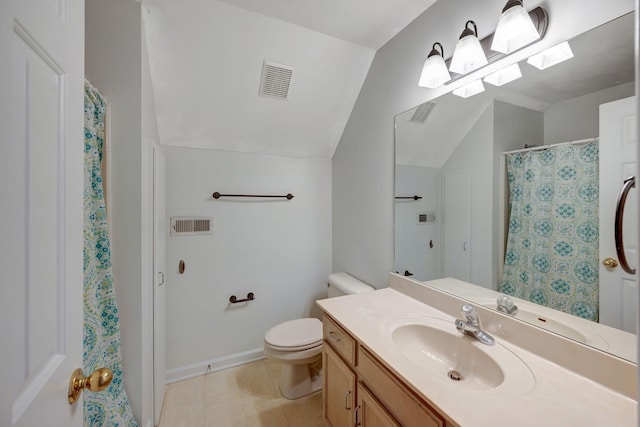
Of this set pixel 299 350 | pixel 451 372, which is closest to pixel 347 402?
pixel 451 372

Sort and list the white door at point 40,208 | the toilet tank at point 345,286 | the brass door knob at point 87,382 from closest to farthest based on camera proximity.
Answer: the white door at point 40,208 < the brass door knob at point 87,382 < the toilet tank at point 345,286

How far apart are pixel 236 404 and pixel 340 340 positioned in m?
1.11

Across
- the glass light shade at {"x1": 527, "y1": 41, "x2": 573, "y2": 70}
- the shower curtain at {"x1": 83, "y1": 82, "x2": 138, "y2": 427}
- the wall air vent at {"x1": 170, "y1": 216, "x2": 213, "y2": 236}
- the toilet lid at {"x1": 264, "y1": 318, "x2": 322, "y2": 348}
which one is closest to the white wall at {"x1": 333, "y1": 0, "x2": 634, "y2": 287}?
the glass light shade at {"x1": 527, "y1": 41, "x2": 573, "y2": 70}

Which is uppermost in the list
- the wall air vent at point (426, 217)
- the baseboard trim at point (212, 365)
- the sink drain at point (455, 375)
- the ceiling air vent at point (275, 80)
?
the ceiling air vent at point (275, 80)

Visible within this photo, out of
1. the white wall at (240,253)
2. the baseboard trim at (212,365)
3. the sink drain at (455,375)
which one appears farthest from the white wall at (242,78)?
the sink drain at (455,375)

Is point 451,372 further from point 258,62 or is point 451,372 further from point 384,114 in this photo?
point 258,62

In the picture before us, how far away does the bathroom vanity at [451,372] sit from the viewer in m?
0.70

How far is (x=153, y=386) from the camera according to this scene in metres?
1.53

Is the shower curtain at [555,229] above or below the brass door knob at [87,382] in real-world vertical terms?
above

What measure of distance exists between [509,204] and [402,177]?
63 cm

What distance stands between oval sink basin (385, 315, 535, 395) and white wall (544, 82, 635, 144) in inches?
32.7

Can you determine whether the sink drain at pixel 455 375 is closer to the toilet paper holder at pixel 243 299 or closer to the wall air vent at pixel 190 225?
the toilet paper holder at pixel 243 299

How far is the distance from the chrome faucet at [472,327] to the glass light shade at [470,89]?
100 centimetres

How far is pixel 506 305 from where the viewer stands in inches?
41.8
